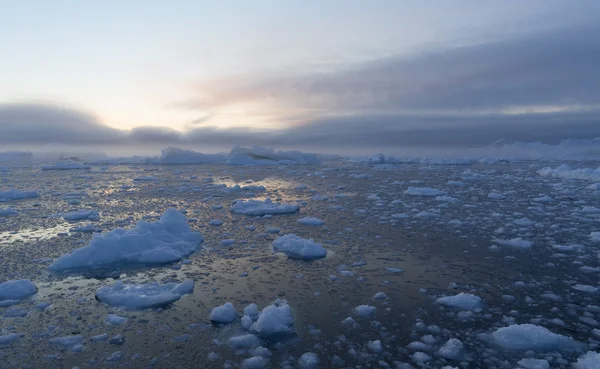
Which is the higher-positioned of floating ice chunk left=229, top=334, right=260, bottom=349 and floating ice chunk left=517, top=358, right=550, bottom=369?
floating ice chunk left=517, top=358, right=550, bottom=369

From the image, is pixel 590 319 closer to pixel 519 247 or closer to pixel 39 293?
pixel 519 247

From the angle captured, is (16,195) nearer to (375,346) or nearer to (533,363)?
(375,346)

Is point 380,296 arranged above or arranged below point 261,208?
below

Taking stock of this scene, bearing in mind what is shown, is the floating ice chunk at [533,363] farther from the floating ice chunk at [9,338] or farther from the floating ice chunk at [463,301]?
the floating ice chunk at [9,338]

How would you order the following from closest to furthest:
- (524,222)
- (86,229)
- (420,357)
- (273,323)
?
(420,357)
(273,323)
(86,229)
(524,222)

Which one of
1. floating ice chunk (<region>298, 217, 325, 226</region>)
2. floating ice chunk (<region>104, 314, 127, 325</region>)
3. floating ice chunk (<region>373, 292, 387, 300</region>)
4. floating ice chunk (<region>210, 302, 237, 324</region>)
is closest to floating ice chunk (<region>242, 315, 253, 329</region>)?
floating ice chunk (<region>210, 302, 237, 324</region>)

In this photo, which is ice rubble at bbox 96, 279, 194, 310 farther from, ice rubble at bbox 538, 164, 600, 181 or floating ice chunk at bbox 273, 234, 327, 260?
ice rubble at bbox 538, 164, 600, 181

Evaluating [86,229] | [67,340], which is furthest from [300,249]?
[86,229]
